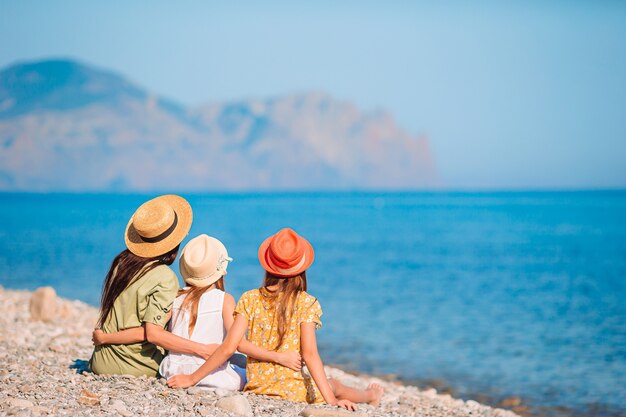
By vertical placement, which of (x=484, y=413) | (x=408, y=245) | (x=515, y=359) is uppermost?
(x=408, y=245)

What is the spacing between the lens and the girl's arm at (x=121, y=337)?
5.80 m

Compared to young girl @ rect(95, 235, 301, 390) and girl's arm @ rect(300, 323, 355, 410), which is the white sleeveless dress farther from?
girl's arm @ rect(300, 323, 355, 410)

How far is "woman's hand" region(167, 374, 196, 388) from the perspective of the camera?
18.9 feet

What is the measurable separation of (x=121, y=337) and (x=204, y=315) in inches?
26.7

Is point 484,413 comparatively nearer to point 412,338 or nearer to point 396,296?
point 412,338

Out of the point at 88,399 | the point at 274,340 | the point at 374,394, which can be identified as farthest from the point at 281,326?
the point at 374,394

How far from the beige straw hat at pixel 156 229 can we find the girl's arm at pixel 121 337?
1.97 ft

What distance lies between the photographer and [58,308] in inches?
487

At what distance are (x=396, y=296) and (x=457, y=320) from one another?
16.0 ft

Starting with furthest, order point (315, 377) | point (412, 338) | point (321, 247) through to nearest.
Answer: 1. point (321, 247)
2. point (412, 338)
3. point (315, 377)

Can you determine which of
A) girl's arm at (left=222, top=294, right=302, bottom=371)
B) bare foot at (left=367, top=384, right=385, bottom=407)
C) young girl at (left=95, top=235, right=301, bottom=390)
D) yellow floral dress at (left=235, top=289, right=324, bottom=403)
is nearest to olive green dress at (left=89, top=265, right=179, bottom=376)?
young girl at (left=95, top=235, right=301, bottom=390)

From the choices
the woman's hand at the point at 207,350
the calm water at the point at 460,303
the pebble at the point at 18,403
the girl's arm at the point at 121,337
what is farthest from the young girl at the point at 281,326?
the calm water at the point at 460,303

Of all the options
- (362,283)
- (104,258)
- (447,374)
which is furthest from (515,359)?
(104,258)

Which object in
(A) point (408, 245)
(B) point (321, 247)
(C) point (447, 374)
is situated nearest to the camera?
(C) point (447, 374)
